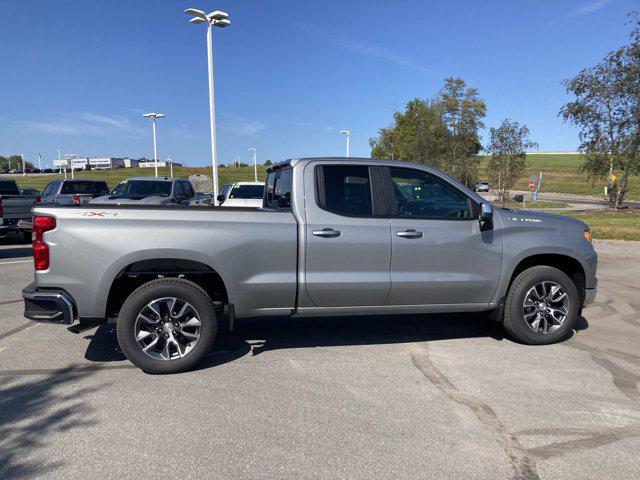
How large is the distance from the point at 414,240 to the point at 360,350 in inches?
49.7

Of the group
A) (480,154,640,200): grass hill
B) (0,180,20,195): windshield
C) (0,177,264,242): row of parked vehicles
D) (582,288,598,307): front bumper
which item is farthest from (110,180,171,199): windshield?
(480,154,640,200): grass hill

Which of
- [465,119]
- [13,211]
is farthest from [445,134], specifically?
[13,211]

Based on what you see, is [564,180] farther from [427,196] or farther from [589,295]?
[427,196]

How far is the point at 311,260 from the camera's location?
4438 millimetres

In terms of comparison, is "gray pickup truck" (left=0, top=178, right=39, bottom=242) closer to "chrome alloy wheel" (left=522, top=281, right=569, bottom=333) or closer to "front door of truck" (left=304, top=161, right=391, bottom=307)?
"front door of truck" (left=304, top=161, right=391, bottom=307)

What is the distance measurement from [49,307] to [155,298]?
0.85 m

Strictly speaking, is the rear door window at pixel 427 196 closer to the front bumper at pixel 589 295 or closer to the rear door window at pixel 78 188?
the front bumper at pixel 589 295

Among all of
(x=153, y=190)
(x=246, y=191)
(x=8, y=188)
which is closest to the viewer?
(x=153, y=190)

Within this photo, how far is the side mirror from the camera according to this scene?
4.68 metres

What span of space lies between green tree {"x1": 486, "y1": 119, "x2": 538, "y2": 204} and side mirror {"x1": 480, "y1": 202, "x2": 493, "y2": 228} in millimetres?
31317

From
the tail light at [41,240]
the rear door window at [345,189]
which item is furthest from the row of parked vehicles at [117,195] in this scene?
the rear door window at [345,189]

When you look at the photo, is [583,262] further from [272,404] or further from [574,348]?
[272,404]

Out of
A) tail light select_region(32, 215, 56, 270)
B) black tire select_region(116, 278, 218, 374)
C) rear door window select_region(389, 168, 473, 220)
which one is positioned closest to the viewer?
tail light select_region(32, 215, 56, 270)

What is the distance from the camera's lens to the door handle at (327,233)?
4430mm
